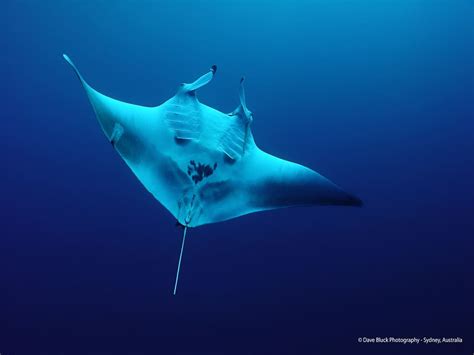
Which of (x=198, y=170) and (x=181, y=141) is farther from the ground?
(x=181, y=141)

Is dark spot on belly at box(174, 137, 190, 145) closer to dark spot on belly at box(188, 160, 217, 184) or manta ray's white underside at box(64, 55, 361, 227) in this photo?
manta ray's white underside at box(64, 55, 361, 227)

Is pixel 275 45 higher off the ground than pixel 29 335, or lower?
higher

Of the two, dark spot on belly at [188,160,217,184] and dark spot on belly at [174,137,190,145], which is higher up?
dark spot on belly at [174,137,190,145]

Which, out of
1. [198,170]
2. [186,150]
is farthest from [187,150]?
[198,170]

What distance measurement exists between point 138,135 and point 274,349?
Result: 3.39m

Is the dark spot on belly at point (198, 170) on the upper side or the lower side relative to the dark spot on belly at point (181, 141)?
lower

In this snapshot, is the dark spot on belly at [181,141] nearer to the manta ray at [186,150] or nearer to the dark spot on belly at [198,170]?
→ the manta ray at [186,150]

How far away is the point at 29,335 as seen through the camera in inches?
162

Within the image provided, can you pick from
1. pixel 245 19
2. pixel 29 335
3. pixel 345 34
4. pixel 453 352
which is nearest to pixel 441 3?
pixel 345 34

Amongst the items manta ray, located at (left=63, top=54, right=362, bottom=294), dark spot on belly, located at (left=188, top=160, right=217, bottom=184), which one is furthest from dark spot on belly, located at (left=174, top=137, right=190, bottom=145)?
dark spot on belly, located at (left=188, top=160, right=217, bottom=184)

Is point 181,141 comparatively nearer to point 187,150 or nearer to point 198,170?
point 187,150

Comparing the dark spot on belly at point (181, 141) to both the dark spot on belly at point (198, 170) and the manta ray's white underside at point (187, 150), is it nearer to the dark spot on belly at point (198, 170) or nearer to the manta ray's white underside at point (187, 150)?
the manta ray's white underside at point (187, 150)

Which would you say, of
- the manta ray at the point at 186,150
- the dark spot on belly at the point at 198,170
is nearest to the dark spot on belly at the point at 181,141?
the manta ray at the point at 186,150

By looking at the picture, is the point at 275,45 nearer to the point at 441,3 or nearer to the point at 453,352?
the point at 441,3
